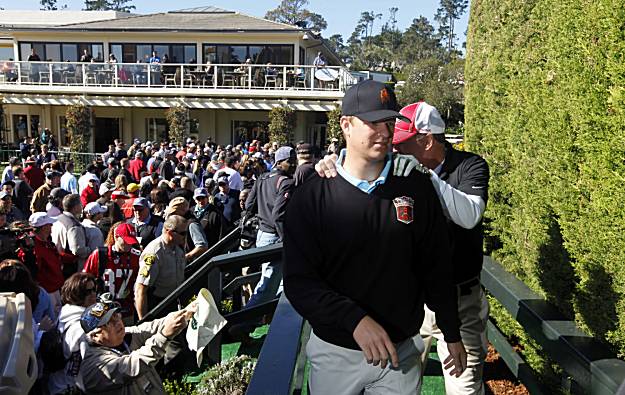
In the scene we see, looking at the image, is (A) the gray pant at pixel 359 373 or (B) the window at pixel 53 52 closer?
(A) the gray pant at pixel 359 373

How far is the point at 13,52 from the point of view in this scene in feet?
111

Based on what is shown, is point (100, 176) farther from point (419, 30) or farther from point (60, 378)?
point (419, 30)

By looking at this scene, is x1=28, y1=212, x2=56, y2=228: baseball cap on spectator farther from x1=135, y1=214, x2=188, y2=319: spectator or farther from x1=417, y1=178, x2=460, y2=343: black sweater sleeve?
x1=417, y1=178, x2=460, y2=343: black sweater sleeve

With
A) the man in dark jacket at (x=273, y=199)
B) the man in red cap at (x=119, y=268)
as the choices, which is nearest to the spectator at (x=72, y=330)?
the man in red cap at (x=119, y=268)

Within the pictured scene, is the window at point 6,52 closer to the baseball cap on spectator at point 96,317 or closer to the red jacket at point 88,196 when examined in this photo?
the red jacket at point 88,196

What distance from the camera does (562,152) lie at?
3.41 meters

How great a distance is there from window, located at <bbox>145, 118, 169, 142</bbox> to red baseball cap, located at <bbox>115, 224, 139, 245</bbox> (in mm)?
25199

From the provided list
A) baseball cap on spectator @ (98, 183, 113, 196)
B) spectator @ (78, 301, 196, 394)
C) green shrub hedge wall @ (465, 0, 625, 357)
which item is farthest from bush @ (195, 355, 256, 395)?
baseball cap on spectator @ (98, 183, 113, 196)

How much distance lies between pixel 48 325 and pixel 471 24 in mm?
5301

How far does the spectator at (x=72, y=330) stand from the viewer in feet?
12.5

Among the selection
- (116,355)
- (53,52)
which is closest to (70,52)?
(53,52)

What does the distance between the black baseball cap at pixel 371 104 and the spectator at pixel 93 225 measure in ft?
16.5

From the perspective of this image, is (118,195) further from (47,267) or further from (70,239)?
(47,267)

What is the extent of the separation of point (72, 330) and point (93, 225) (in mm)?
3227
